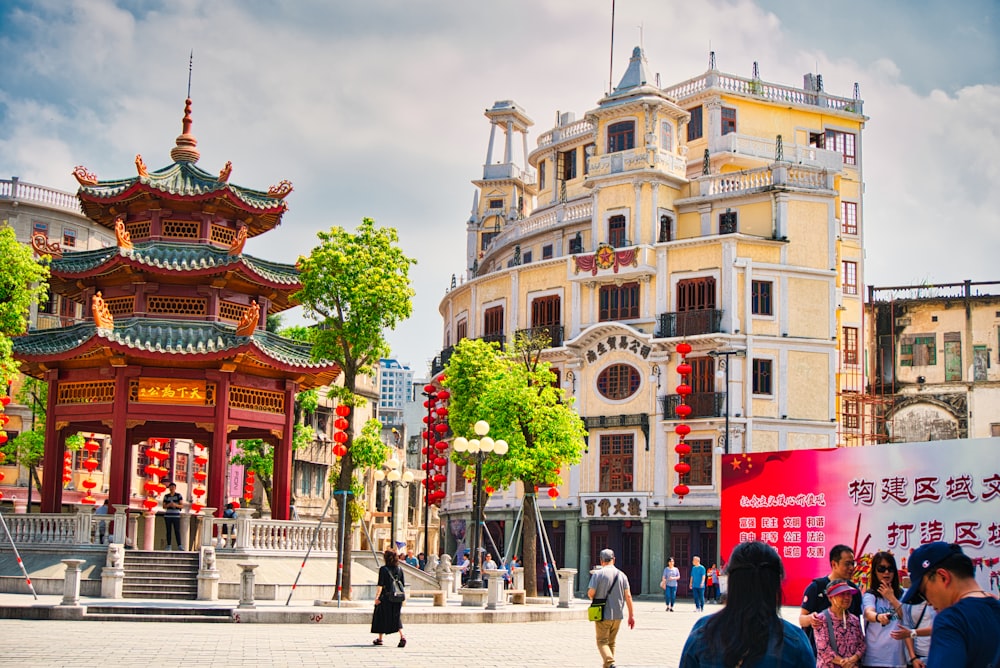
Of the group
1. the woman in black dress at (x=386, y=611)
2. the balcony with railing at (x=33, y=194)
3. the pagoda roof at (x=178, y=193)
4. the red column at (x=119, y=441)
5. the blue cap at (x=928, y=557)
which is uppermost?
A: the balcony with railing at (x=33, y=194)

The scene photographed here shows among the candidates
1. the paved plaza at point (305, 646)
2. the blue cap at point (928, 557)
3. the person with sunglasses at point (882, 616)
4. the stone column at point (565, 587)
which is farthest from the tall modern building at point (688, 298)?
the blue cap at point (928, 557)

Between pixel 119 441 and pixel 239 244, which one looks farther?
pixel 239 244

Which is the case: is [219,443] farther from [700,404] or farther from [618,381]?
[618,381]

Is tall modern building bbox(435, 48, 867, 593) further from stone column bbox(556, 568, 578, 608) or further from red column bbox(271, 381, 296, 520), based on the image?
red column bbox(271, 381, 296, 520)

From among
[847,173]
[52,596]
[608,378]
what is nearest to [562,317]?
[608,378]

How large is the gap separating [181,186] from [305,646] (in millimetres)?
16505

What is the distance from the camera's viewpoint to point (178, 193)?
106ft

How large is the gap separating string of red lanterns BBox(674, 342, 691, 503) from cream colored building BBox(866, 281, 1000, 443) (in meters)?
11.6

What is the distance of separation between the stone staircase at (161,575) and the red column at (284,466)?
10.1ft

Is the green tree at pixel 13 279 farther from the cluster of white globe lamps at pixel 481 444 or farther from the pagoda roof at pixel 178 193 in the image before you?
the cluster of white globe lamps at pixel 481 444

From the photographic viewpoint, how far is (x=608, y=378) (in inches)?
2024

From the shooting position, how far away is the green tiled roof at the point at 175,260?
3117 centimetres

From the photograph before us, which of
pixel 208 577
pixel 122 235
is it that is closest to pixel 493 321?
pixel 122 235

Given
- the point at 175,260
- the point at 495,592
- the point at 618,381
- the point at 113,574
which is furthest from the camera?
the point at 618,381
